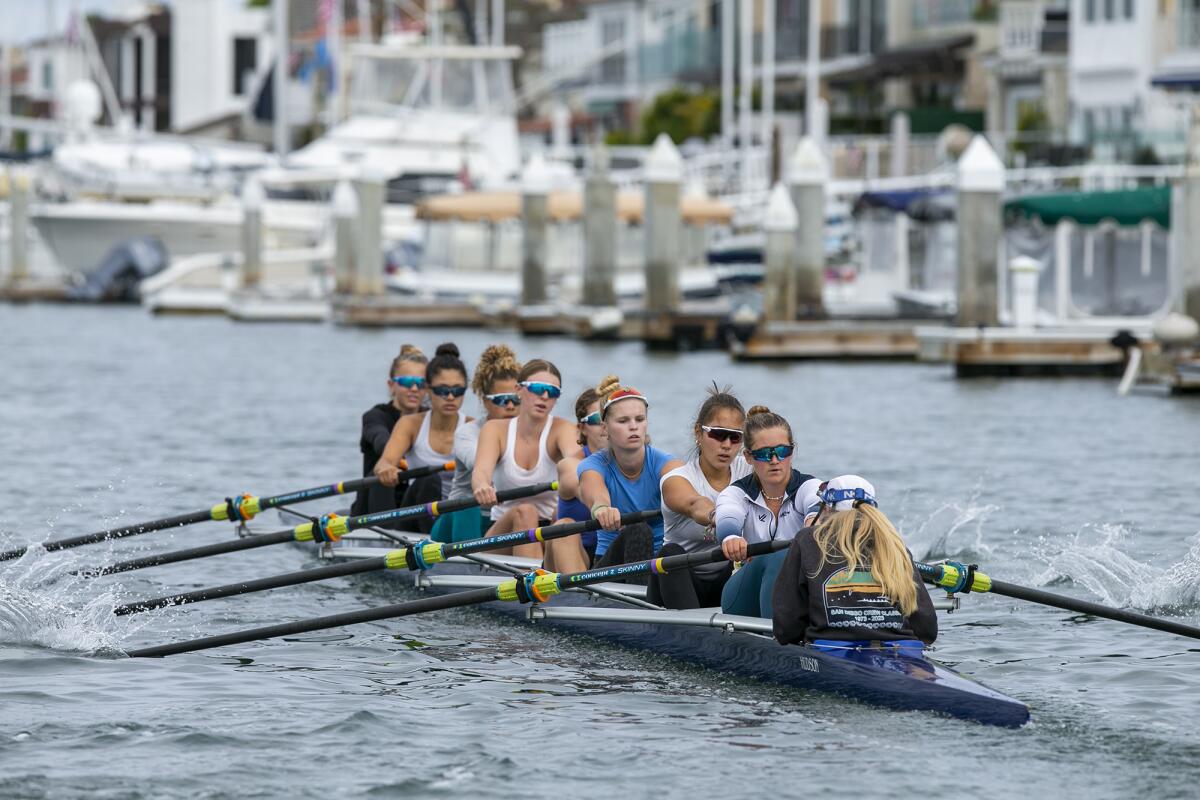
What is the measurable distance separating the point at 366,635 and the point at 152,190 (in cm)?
4840

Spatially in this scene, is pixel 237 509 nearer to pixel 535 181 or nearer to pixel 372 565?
pixel 372 565

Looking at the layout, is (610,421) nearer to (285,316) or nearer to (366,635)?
(366,635)

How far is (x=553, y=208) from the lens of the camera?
44.9m

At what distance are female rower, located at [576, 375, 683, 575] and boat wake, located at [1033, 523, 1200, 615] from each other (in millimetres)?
3167

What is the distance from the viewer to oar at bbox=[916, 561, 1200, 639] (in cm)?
1044

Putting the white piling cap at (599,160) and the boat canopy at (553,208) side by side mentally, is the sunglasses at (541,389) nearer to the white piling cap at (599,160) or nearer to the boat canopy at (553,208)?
the white piling cap at (599,160)

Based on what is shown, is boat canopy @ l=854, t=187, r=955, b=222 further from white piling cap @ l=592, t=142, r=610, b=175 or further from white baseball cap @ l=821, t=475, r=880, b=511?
white baseball cap @ l=821, t=475, r=880, b=511

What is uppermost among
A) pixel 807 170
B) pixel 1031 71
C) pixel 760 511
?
pixel 1031 71

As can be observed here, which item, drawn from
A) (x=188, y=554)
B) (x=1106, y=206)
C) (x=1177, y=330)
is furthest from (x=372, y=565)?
(x=1106, y=206)

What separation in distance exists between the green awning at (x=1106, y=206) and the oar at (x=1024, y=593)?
876 inches

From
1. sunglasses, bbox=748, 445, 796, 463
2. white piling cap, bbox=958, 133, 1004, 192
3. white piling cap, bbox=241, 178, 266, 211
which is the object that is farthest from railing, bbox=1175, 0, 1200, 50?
sunglasses, bbox=748, 445, 796, 463

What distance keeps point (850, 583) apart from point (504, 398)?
170 inches

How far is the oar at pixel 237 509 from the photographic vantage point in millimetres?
14711

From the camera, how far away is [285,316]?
159ft
